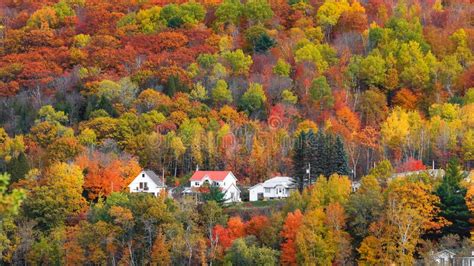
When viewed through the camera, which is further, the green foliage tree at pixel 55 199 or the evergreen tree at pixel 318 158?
the evergreen tree at pixel 318 158

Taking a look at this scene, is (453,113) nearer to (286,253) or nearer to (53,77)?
(286,253)

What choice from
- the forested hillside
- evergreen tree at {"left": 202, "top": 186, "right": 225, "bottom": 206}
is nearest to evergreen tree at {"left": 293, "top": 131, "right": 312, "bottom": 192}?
the forested hillside

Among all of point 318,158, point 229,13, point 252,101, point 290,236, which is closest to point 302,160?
point 318,158

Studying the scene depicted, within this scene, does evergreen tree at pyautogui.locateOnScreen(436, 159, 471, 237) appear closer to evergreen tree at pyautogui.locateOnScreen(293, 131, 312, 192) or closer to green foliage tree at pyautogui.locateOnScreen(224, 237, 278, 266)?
green foliage tree at pyautogui.locateOnScreen(224, 237, 278, 266)

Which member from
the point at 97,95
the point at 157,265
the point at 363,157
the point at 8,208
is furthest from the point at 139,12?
the point at 8,208

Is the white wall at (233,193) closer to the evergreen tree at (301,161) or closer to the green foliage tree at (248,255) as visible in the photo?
the evergreen tree at (301,161)

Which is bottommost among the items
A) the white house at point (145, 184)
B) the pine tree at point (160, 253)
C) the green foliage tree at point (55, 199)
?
the pine tree at point (160, 253)

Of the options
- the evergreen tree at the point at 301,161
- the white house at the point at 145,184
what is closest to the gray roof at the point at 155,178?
the white house at the point at 145,184

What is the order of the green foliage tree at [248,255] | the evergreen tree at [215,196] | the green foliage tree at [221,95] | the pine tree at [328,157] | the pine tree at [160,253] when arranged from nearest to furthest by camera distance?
the green foliage tree at [248,255] < the pine tree at [160,253] < the evergreen tree at [215,196] < the pine tree at [328,157] < the green foliage tree at [221,95]
